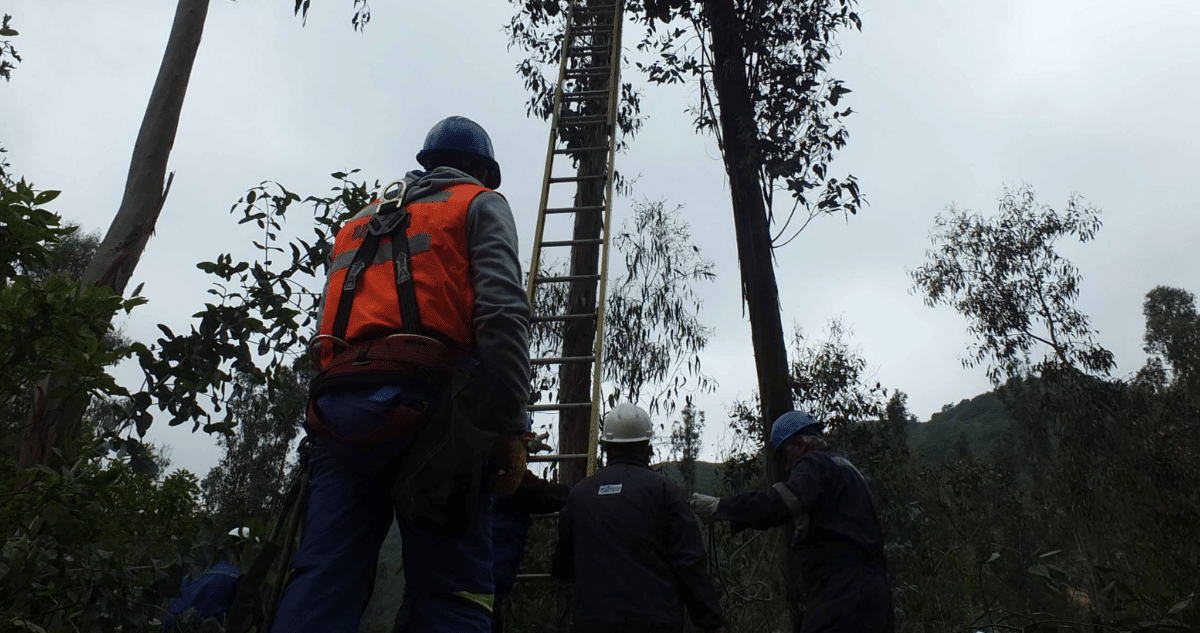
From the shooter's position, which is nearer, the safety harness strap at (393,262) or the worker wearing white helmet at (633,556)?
the safety harness strap at (393,262)

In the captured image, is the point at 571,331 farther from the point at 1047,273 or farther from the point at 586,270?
the point at 1047,273

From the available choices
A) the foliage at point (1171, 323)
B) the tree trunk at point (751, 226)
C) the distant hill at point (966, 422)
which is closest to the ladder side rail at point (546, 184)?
the tree trunk at point (751, 226)

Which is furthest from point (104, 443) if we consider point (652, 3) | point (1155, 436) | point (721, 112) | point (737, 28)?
point (1155, 436)

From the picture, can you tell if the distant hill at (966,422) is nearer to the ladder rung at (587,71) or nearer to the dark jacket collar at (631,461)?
the ladder rung at (587,71)

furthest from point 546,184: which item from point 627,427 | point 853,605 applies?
point 853,605

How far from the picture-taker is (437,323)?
1878mm

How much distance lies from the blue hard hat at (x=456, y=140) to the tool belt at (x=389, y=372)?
739mm

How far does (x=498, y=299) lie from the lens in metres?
1.93

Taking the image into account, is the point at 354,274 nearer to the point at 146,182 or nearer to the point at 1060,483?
the point at 146,182

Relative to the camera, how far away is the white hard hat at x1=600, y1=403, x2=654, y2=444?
3553mm

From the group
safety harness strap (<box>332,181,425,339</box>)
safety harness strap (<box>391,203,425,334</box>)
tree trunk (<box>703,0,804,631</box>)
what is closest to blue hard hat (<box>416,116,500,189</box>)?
safety harness strap (<box>332,181,425,339</box>)

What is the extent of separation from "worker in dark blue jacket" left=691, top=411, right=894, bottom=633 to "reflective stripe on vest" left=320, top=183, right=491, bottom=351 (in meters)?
2.02

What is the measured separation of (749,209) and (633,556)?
3163 millimetres

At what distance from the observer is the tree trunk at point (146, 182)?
10.3 feet
